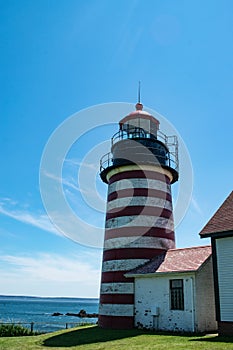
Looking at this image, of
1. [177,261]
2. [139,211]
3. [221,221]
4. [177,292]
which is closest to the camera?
[221,221]

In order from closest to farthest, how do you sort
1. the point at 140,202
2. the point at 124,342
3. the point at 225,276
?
1. the point at 124,342
2. the point at 225,276
3. the point at 140,202

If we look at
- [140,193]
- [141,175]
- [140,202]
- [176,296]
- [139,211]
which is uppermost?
[141,175]

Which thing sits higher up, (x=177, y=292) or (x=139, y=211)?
(x=139, y=211)

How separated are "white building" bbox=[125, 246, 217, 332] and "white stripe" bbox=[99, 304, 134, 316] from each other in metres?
0.32

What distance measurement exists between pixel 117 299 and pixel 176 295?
11.2 ft

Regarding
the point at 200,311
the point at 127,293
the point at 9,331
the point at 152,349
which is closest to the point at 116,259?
the point at 127,293

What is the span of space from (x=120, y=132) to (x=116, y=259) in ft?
23.8

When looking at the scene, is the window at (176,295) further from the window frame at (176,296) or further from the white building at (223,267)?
the white building at (223,267)

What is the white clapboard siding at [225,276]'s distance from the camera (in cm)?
1305

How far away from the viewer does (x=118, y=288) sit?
58.7 feet

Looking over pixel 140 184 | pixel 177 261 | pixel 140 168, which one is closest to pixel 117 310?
pixel 177 261

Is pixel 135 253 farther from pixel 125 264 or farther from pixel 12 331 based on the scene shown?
pixel 12 331

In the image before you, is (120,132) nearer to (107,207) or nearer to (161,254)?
(107,207)

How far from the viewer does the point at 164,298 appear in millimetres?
16109
